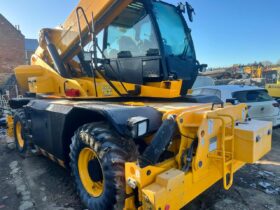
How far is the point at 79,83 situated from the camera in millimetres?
4383

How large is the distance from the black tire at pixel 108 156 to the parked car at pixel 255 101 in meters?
4.40

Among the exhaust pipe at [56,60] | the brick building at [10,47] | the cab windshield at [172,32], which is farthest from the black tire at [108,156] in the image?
the brick building at [10,47]

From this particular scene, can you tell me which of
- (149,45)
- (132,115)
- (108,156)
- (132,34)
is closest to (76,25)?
(132,34)

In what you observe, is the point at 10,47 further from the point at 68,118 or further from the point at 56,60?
the point at 68,118

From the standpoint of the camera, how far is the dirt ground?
11.0 feet

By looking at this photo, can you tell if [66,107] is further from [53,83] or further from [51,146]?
[53,83]

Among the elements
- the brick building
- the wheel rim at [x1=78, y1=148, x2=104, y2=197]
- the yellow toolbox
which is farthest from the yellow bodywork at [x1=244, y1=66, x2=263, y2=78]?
the wheel rim at [x1=78, y1=148, x2=104, y2=197]

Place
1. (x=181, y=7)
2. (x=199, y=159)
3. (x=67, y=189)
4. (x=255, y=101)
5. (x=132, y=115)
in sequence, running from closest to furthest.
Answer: (x=199, y=159) < (x=132, y=115) < (x=67, y=189) < (x=181, y=7) < (x=255, y=101)

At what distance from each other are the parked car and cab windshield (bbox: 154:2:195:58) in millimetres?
2692

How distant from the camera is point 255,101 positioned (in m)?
6.53

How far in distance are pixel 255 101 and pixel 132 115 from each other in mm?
5028

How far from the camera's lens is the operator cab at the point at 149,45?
11.7ft

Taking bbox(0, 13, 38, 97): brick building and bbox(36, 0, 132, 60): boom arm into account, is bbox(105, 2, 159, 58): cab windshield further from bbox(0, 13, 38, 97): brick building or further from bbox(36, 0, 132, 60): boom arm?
bbox(0, 13, 38, 97): brick building

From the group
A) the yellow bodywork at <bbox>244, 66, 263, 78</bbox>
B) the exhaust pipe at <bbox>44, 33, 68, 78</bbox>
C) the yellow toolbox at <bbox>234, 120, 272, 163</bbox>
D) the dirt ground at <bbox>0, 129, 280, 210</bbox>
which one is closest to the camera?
the yellow toolbox at <bbox>234, 120, 272, 163</bbox>
